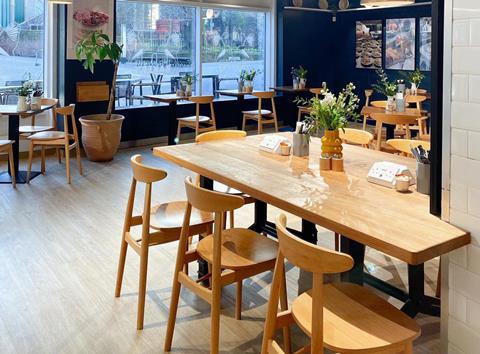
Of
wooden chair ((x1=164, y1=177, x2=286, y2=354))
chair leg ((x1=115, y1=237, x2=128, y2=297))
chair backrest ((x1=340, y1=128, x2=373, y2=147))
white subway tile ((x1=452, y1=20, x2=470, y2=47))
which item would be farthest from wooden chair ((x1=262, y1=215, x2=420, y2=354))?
chair backrest ((x1=340, y1=128, x2=373, y2=147))

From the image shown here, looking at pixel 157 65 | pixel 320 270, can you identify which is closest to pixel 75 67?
pixel 157 65

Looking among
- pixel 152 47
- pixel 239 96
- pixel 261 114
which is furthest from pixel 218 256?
pixel 152 47

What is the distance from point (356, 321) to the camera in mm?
1786

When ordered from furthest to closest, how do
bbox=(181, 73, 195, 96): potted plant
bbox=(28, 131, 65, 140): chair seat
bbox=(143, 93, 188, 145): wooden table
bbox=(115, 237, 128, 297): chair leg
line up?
bbox=(181, 73, 195, 96): potted plant < bbox=(143, 93, 188, 145): wooden table < bbox=(28, 131, 65, 140): chair seat < bbox=(115, 237, 128, 297): chair leg

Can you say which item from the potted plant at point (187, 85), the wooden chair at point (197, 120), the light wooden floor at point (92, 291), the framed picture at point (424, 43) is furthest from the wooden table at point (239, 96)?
the light wooden floor at point (92, 291)

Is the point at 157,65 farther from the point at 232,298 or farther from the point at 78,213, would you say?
the point at 232,298

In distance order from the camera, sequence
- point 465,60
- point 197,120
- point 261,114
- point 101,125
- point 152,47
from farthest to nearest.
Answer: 1. point 152,47
2. point 261,114
3. point 197,120
4. point 101,125
5. point 465,60

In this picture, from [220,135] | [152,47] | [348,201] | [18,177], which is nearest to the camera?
[348,201]

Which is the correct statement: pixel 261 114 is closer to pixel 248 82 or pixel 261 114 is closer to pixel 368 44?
pixel 248 82

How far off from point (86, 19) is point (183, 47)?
1978 mm

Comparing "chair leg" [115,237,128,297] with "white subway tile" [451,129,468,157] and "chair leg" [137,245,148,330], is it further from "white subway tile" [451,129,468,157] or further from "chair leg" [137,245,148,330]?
"white subway tile" [451,129,468,157]

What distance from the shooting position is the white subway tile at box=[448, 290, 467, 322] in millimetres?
1818

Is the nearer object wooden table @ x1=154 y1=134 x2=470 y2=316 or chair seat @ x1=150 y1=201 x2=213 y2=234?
wooden table @ x1=154 y1=134 x2=470 y2=316

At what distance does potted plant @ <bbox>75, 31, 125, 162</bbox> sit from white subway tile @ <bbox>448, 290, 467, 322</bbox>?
17.7 feet
